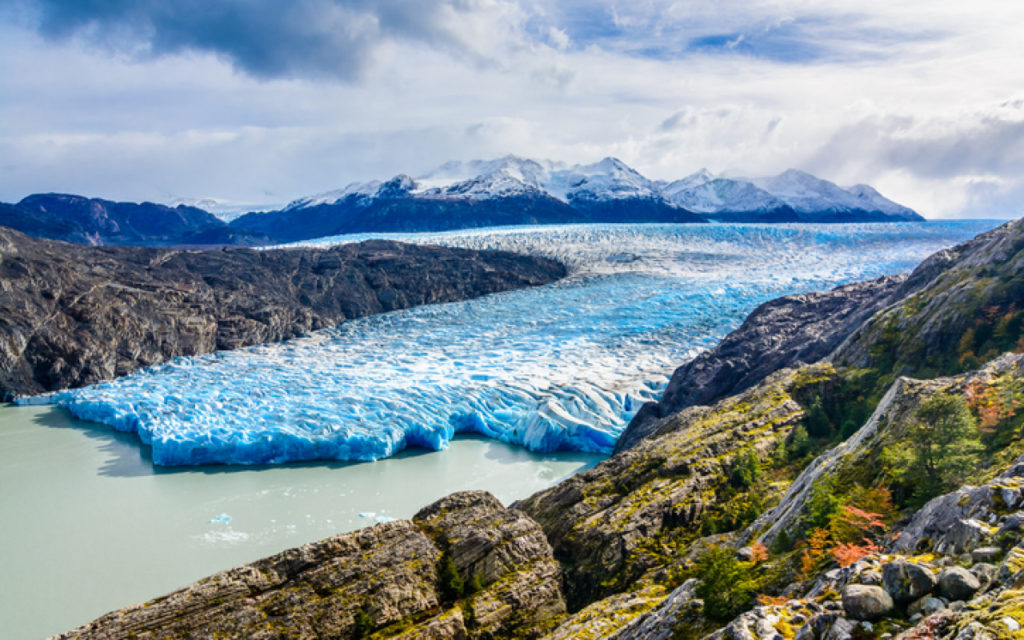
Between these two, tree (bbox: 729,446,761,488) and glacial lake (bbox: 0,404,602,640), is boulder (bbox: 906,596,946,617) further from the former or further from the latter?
glacial lake (bbox: 0,404,602,640)

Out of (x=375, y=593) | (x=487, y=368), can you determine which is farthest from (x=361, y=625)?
(x=487, y=368)

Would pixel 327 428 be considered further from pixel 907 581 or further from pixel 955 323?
pixel 907 581

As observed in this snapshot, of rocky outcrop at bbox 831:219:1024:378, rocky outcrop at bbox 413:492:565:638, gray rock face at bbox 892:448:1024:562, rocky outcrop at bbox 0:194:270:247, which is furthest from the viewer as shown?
rocky outcrop at bbox 0:194:270:247

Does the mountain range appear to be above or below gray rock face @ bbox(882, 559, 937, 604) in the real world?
above

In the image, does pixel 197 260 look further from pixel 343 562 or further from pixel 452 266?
pixel 343 562

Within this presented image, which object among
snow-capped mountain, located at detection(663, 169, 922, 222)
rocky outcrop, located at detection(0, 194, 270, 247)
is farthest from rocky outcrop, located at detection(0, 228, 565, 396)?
snow-capped mountain, located at detection(663, 169, 922, 222)

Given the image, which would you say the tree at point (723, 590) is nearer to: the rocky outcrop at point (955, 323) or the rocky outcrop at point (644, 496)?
the rocky outcrop at point (644, 496)
